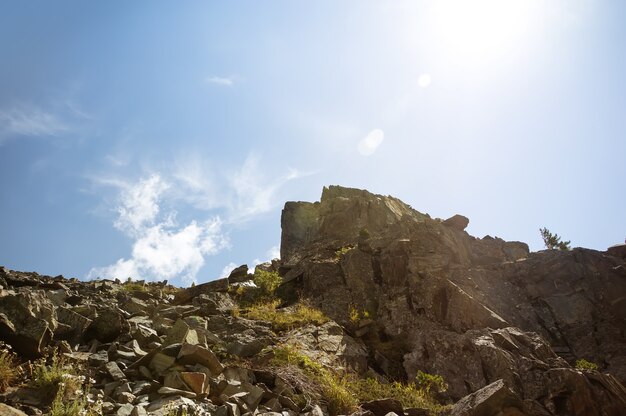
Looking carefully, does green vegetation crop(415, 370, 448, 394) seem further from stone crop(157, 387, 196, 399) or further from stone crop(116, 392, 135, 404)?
stone crop(116, 392, 135, 404)

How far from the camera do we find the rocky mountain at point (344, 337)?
8.06 m

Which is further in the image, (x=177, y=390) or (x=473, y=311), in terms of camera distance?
(x=473, y=311)

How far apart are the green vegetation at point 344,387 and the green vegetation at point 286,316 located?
330cm

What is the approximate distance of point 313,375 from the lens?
11125 millimetres

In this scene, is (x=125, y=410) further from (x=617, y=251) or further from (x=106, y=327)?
(x=617, y=251)

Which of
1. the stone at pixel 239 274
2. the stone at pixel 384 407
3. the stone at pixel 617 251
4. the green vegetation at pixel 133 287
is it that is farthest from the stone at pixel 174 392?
the stone at pixel 617 251

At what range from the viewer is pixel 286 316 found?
17.9m

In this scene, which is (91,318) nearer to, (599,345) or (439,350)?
(439,350)

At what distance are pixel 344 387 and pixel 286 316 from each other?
7341mm

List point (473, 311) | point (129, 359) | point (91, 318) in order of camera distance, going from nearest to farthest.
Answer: point (129, 359) < point (91, 318) < point (473, 311)

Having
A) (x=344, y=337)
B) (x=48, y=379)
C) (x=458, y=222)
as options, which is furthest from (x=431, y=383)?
(x=458, y=222)

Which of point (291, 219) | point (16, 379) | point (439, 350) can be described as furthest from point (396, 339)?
point (291, 219)

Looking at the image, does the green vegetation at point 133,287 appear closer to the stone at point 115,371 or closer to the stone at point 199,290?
the stone at point 199,290

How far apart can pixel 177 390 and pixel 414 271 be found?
1729 cm
